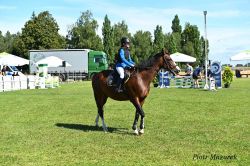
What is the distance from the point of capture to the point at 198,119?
14.2m

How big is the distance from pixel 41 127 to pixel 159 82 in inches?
980

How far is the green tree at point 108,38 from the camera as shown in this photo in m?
93.2

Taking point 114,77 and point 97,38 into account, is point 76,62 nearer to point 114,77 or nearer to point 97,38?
point 97,38

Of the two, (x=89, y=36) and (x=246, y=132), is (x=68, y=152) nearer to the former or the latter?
(x=246, y=132)

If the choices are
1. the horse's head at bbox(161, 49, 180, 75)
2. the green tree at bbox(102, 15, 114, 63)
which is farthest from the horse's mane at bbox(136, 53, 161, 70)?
the green tree at bbox(102, 15, 114, 63)

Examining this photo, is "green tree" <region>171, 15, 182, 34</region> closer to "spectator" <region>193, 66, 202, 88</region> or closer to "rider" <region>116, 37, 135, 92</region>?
"spectator" <region>193, 66, 202, 88</region>

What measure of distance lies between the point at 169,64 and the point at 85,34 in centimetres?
8672

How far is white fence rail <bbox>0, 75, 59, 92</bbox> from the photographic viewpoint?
35.9 meters

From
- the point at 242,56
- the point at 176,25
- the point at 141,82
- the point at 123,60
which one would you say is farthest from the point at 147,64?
the point at 176,25

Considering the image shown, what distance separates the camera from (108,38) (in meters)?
93.9

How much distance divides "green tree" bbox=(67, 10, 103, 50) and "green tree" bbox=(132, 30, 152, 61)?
1218 centimetres

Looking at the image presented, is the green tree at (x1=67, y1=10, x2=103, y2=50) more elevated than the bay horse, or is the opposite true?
the green tree at (x1=67, y1=10, x2=103, y2=50)

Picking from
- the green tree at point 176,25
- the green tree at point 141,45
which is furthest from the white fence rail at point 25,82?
the green tree at point 176,25

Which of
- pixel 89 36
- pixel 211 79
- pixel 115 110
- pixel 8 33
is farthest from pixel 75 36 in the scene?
pixel 115 110
